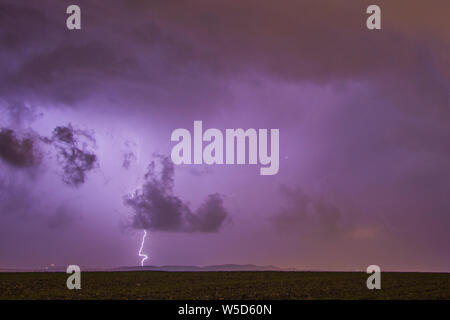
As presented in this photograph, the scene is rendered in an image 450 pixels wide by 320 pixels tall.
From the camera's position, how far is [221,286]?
51.9m

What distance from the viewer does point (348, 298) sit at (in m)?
43.3

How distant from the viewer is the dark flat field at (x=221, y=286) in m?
44.5

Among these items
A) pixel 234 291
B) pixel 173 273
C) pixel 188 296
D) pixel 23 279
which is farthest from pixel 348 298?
pixel 23 279

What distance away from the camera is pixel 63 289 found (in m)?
47.9

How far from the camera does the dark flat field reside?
146 ft

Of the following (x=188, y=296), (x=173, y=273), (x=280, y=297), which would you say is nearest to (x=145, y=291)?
(x=188, y=296)

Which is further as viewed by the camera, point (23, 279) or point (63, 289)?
point (23, 279)

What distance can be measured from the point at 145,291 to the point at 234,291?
25.1 ft

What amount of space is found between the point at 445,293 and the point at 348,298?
1017cm
